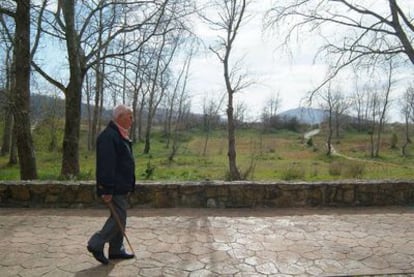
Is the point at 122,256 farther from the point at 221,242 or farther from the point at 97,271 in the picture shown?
the point at 221,242

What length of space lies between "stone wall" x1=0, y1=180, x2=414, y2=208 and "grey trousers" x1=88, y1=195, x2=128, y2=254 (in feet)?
8.25

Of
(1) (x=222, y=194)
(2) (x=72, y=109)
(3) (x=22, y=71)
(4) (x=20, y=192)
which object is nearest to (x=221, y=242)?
(1) (x=222, y=194)

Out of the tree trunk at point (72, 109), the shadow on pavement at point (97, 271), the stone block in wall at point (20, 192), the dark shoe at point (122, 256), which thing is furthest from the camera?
the tree trunk at point (72, 109)

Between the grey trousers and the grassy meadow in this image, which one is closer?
the grey trousers

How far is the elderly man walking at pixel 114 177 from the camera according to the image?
13.7 feet

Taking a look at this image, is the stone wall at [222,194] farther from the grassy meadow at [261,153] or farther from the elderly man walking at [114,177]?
the grassy meadow at [261,153]

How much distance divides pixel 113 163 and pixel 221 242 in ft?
6.11

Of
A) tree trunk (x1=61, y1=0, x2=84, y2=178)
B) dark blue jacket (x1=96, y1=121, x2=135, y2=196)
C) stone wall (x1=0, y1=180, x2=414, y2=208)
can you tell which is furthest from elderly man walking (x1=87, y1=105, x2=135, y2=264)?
tree trunk (x1=61, y1=0, x2=84, y2=178)

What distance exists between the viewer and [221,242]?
511cm

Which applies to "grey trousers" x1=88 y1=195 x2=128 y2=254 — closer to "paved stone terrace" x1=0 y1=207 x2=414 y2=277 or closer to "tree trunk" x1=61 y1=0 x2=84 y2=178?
"paved stone terrace" x1=0 y1=207 x2=414 y2=277

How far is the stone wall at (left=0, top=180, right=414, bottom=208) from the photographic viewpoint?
274 inches

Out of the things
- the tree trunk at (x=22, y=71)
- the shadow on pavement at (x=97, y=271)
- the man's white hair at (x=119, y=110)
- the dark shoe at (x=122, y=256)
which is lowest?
the shadow on pavement at (x=97, y=271)

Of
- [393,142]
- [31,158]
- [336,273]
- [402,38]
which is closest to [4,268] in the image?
[336,273]

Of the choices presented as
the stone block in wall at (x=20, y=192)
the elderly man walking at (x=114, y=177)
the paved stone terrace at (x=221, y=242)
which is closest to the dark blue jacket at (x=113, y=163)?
the elderly man walking at (x=114, y=177)
